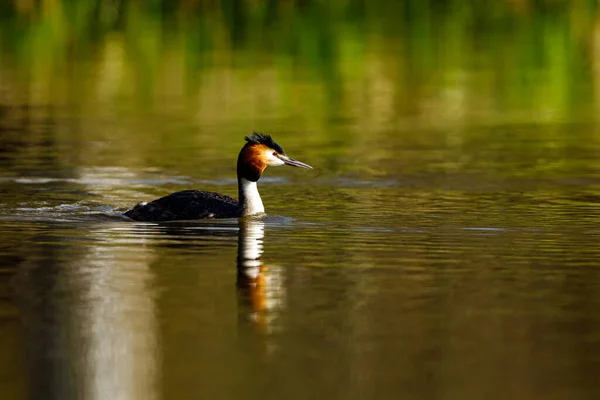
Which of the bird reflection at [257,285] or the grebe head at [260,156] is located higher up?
the grebe head at [260,156]

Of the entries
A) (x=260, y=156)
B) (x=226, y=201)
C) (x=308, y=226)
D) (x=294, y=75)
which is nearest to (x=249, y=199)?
(x=226, y=201)

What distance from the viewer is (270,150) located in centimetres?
1524

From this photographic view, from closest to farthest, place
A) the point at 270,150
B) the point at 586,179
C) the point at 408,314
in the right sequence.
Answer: the point at 408,314, the point at 270,150, the point at 586,179

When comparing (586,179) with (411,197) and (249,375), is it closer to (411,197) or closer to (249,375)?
(411,197)

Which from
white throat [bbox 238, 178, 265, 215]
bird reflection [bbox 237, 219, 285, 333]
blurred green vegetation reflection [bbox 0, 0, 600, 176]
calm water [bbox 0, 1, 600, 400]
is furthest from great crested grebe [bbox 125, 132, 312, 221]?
blurred green vegetation reflection [bbox 0, 0, 600, 176]

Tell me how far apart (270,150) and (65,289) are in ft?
15.6

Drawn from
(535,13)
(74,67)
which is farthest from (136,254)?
(535,13)

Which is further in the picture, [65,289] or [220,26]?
[220,26]

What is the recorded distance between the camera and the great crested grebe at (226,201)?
1448 cm

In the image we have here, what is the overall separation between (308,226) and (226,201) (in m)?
1.13

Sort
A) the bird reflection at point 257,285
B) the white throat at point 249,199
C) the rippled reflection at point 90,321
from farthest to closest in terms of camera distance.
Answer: the white throat at point 249,199
the bird reflection at point 257,285
the rippled reflection at point 90,321

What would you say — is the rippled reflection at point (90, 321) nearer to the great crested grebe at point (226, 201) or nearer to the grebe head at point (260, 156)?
the great crested grebe at point (226, 201)

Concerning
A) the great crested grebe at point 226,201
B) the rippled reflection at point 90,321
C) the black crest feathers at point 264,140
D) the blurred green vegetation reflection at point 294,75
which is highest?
the blurred green vegetation reflection at point 294,75

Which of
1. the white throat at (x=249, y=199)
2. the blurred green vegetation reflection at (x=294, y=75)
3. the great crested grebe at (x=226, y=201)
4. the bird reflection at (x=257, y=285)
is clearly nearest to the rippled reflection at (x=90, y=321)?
the bird reflection at (x=257, y=285)
